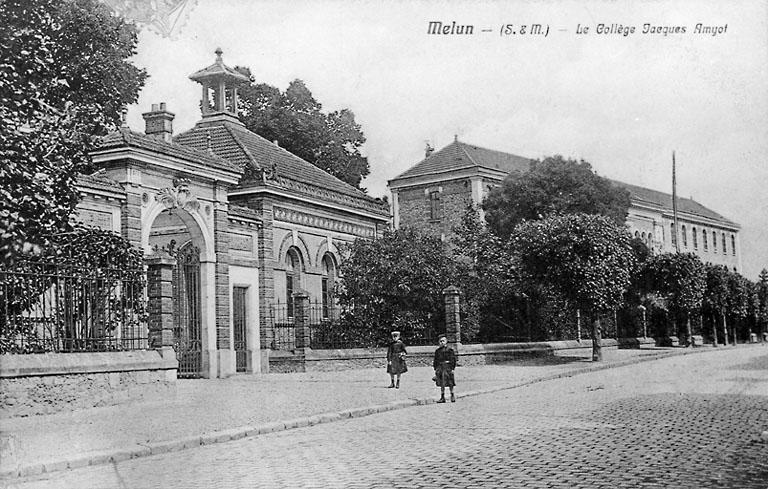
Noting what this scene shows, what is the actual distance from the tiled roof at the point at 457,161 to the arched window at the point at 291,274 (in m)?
19.6

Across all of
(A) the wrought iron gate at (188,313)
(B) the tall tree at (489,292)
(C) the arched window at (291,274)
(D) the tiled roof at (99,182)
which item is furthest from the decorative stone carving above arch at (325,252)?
(D) the tiled roof at (99,182)

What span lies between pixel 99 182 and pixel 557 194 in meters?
25.2

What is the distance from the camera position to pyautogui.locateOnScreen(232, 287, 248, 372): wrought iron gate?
2531 cm

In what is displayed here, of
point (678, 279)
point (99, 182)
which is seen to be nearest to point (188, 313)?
point (99, 182)

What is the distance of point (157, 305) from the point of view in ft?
54.0

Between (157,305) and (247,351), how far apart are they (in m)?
9.08

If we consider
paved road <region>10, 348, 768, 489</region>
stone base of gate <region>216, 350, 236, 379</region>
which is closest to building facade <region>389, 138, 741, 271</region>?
stone base of gate <region>216, 350, 236, 379</region>

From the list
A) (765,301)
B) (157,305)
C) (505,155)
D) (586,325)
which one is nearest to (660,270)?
(586,325)

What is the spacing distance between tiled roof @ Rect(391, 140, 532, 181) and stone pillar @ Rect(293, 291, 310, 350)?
75.7ft

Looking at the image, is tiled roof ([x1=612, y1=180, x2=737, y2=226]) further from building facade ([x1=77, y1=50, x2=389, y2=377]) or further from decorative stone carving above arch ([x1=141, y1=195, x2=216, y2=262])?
decorative stone carving above arch ([x1=141, y1=195, x2=216, y2=262])

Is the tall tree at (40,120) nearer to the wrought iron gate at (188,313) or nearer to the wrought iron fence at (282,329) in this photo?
the wrought iron gate at (188,313)

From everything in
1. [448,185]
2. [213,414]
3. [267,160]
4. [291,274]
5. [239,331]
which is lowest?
[213,414]

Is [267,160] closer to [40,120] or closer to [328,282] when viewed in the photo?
[328,282]

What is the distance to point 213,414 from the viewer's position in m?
14.0
